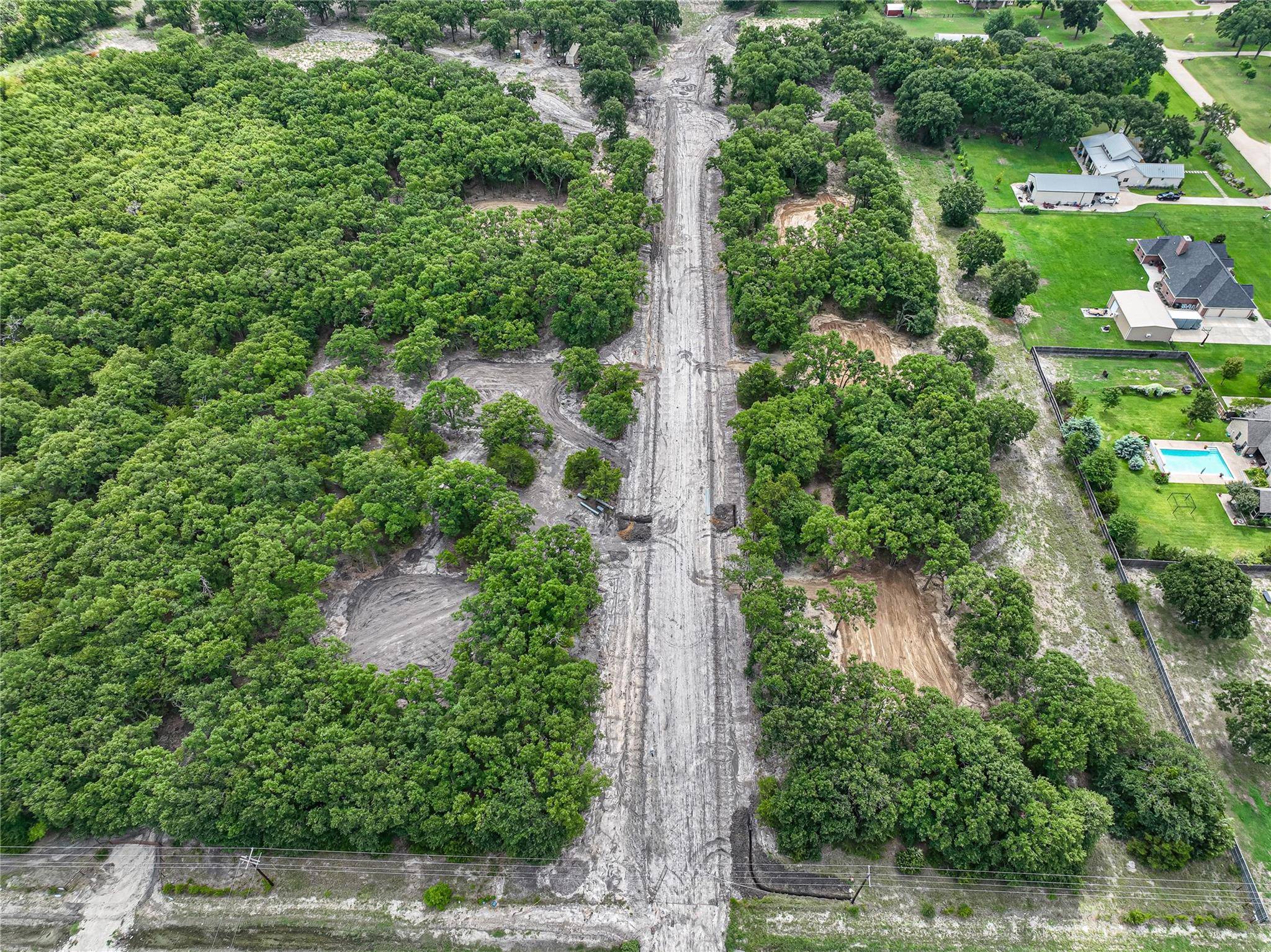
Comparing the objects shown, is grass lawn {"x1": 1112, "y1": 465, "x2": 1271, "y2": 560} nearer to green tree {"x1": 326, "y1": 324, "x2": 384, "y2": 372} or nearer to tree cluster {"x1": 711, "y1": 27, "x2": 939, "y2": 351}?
tree cluster {"x1": 711, "y1": 27, "x2": 939, "y2": 351}

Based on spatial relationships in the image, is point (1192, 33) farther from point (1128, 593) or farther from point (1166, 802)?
point (1166, 802)

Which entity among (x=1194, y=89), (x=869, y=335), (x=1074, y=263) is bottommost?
(x=869, y=335)

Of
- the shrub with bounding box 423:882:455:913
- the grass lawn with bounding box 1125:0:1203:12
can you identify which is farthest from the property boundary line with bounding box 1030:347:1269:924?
the grass lawn with bounding box 1125:0:1203:12

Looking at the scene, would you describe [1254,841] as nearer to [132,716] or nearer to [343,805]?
[343,805]

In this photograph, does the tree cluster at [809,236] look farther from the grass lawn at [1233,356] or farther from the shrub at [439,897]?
the shrub at [439,897]

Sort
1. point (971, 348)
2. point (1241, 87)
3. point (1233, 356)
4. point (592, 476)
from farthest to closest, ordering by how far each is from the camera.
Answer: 1. point (1241, 87)
2. point (1233, 356)
3. point (971, 348)
4. point (592, 476)

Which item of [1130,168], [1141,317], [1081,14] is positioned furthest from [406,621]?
[1081,14]

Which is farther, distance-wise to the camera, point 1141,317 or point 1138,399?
point 1141,317
